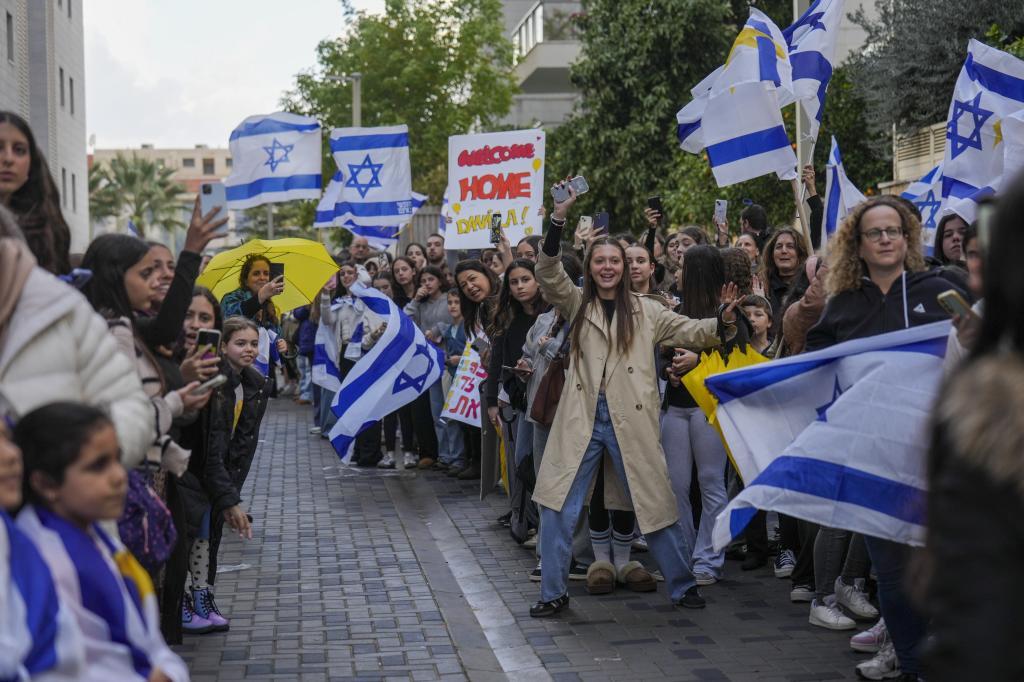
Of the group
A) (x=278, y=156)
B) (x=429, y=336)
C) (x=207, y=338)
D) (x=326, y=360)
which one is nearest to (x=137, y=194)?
(x=278, y=156)

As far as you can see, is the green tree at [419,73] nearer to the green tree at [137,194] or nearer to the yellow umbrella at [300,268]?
the yellow umbrella at [300,268]

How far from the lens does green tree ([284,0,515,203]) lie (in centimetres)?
4050

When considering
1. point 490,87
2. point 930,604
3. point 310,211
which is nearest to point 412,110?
point 490,87

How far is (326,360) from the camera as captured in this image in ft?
50.0

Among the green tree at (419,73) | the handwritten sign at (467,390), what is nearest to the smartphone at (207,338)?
the handwritten sign at (467,390)

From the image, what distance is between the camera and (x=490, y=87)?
42.0m

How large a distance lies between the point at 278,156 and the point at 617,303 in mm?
11879

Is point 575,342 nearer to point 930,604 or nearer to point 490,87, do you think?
point 930,604

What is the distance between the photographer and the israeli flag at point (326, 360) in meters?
15.1

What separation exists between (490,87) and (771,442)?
121 feet

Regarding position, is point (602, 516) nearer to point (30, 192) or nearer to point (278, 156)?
point (30, 192)

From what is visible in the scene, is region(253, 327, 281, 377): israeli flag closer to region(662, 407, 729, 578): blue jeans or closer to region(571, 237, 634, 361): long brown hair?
region(571, 237, 634, 361): long brown hair

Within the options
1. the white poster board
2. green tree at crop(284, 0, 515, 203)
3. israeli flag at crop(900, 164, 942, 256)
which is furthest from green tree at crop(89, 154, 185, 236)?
israeli flag at crop(900, 164, 942, 256)

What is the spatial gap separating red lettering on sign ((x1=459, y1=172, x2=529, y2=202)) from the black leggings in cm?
656
